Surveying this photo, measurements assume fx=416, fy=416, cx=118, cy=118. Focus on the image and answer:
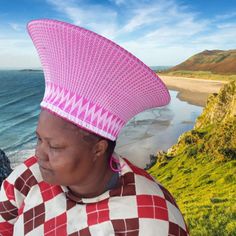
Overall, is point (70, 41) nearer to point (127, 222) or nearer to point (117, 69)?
point (117, 69)

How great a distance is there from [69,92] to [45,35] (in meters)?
0.32

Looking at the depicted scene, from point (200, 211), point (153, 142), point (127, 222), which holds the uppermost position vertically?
point (127, 222)

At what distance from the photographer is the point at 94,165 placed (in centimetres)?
240

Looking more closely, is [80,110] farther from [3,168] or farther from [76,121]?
[3,168]

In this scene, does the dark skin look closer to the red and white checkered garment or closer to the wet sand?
the red and white checkered garment

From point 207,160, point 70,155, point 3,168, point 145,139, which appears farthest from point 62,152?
point 145,139

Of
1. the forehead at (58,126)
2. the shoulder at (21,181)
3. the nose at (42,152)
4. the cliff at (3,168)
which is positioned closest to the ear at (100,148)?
the forehead at (58,126)

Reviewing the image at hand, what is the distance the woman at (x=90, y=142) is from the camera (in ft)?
7.09

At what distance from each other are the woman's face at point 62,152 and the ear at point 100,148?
0.02 meters

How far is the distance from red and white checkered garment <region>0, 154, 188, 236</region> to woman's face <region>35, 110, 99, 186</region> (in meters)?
0.20

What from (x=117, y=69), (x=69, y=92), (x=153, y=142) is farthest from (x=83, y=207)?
(x=153, y=142)

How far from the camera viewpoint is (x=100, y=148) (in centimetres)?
238

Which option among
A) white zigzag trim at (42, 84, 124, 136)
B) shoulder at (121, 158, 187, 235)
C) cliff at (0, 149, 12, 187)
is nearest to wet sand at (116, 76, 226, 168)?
cliff at (0, 149, 12, 187)

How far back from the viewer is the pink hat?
82.6 inches
